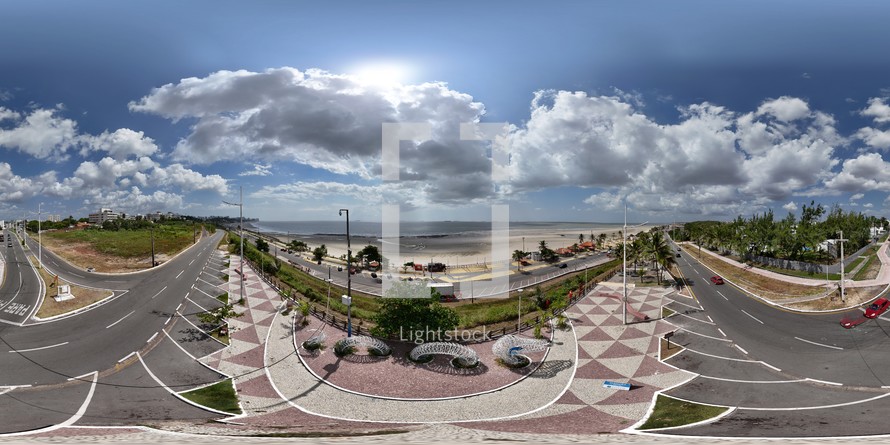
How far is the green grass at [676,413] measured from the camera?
8.43m

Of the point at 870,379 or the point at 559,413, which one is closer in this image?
the point at 559,413

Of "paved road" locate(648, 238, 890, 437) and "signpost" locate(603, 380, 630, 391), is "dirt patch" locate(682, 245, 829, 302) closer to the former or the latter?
"paved road" locate(648, 238, 890, 437)

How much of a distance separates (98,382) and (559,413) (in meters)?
14.2

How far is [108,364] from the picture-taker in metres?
11.6

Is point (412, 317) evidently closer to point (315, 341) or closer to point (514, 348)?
point (315, 341)

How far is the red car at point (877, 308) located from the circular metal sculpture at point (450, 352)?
18.3 m

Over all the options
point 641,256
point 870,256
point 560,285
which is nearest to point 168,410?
point 560,285

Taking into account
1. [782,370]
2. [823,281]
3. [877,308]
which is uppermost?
[823,281]

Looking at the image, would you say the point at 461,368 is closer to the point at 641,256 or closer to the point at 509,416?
the point at 509,416

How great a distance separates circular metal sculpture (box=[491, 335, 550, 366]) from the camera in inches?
460

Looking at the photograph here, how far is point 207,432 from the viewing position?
7.78 meters

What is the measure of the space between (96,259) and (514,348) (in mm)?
31917

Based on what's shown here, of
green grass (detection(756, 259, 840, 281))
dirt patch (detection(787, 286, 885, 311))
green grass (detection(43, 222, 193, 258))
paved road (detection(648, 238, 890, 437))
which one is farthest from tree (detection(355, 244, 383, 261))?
green grass (detection(756, 259, 840, 281))

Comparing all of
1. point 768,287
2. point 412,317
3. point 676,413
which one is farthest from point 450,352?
point 768,287
